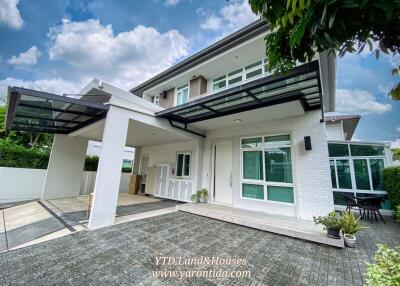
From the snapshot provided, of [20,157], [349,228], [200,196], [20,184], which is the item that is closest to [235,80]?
[200,196]

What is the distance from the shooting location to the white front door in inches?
274

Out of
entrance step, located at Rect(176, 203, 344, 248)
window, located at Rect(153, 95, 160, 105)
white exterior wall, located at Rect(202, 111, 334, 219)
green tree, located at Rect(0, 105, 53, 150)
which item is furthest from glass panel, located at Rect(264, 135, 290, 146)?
green tree, located at Rect(0, 105, 53, 150)

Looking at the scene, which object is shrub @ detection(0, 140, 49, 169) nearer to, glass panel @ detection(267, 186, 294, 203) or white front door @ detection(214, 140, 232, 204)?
white front door @ detection(214, 140, 232, 204)

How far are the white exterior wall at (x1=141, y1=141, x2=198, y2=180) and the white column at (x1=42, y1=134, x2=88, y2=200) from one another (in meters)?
3.57

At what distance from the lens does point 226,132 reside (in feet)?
24.2

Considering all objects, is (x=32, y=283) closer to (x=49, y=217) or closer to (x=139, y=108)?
(x=49, y=217)

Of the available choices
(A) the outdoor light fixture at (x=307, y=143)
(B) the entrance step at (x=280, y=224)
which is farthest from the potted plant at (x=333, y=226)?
(A) the outdoor light fixture at (x=307, y=143)

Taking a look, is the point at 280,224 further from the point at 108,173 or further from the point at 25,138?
the point at 25,138

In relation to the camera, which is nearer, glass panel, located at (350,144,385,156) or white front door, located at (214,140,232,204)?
white front door, located at (214,140,232,204)

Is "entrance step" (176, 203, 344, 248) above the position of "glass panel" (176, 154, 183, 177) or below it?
below

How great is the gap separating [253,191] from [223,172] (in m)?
1.54

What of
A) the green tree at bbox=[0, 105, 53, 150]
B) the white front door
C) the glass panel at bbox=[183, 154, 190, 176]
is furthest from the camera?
the green tree at bbox=[0, 105, 53, 150]

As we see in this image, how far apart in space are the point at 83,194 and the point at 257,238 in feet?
31.0

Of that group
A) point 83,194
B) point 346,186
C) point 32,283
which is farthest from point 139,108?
point 346,186
